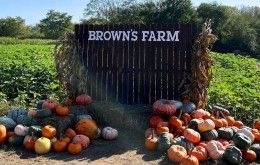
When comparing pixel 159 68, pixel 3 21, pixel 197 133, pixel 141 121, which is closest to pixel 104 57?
pixel 159 68

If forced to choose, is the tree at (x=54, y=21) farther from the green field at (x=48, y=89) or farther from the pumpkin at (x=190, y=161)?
the pumpkin at (x=190, y=161)

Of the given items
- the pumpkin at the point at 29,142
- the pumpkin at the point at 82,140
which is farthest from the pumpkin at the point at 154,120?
the pumpkin at the point at 29,142

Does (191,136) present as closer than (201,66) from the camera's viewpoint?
Yes

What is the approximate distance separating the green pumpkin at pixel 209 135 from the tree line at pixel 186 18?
36.5m

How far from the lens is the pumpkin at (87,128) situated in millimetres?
8891

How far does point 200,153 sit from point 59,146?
2446 millimetres

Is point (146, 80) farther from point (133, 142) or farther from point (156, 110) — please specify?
point (133, 142)

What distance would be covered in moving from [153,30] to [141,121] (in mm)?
2074

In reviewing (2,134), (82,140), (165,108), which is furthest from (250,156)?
(2,134)

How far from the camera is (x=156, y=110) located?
9672mm

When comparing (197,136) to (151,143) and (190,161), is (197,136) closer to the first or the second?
(151,143)

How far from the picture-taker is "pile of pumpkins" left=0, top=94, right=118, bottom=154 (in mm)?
8336

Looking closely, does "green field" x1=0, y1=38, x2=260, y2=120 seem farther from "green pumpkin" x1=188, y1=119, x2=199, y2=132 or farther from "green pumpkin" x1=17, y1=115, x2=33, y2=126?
"green pumpkin" x1=188, y1=119, x2=199, y2=132

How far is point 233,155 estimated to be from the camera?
301 inches
